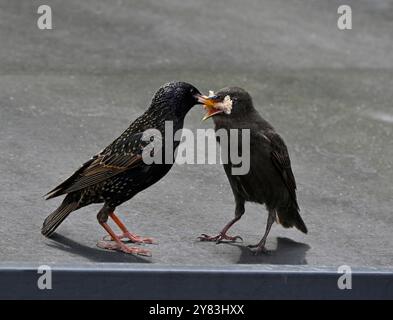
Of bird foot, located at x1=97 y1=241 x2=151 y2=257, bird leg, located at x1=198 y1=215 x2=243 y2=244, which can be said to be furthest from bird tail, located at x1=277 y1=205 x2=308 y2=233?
bird foot, located at x1=97 y1=241 x2=151 y2=257

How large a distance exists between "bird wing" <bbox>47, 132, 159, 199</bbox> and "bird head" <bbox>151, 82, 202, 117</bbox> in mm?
212

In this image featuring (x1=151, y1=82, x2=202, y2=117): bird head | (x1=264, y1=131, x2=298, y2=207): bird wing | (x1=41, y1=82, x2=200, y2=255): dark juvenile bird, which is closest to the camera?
(x1=41, y1=82, x2=200, y2=255): dark juvenile bird

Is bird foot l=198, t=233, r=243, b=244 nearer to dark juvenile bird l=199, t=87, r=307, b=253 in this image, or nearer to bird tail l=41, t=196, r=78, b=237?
dark juvenile bird l=199, t=87, r=307, b=253

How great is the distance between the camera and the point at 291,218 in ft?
22.2

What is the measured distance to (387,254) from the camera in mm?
6664

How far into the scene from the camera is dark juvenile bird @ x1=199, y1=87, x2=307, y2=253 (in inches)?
252

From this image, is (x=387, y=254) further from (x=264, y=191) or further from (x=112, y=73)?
(x=112, y=73)

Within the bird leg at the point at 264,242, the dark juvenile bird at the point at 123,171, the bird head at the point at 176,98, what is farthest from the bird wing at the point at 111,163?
the bird leg at the point at 264,242

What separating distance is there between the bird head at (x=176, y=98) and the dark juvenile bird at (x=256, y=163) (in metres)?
0.07

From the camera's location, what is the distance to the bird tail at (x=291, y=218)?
6.71 m

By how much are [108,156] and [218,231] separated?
973 mm

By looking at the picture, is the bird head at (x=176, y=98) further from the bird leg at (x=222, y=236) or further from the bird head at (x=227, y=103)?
the bird leg at (x=222, y=236)

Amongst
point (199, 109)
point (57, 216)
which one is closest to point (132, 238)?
point (57, 216)
